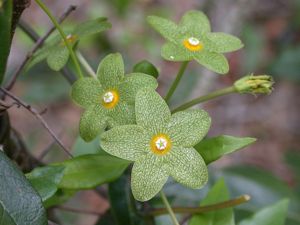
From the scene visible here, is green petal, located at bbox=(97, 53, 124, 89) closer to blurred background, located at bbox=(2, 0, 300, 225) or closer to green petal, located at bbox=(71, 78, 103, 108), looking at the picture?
green petal, located at bbox=(71, 78, 103, 108)

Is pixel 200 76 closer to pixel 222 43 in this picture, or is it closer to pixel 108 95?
pixel 222 43

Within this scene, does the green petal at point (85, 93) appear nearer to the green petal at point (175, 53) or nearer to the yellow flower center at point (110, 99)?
the yellow flower center at point (110, 99)

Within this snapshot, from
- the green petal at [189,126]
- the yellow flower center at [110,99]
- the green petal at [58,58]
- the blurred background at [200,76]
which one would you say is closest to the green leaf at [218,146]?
the green petal at [189,126]

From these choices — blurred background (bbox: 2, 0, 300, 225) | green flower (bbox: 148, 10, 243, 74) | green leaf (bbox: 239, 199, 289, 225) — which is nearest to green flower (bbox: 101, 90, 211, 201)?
green flower (bbox: 148, 10, 243, 74)

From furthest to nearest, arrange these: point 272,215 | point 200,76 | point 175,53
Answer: point 200,76, point 272,215, point 175,53

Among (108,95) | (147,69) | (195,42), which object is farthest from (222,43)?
(108,95)

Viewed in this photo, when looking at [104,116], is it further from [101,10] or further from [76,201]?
[101,10]

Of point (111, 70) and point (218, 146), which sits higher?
point (111, 70)
